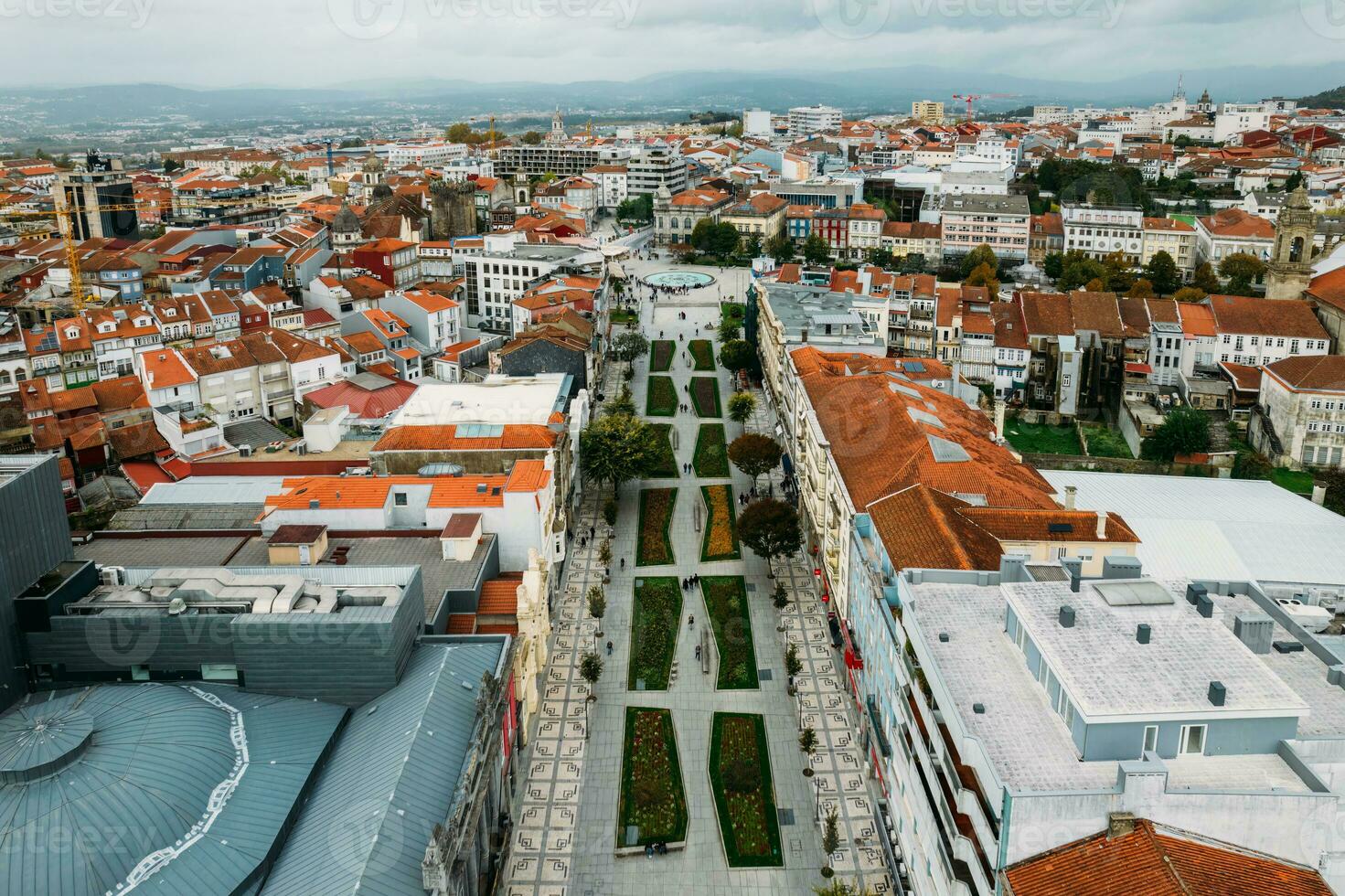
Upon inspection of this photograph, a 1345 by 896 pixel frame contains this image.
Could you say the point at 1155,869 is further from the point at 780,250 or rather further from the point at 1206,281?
the point at 780,250

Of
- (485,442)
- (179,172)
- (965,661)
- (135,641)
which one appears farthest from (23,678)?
(179,172)

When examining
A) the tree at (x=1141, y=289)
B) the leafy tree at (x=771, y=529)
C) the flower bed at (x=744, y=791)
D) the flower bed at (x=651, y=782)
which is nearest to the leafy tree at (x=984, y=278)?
the tree at (x=1141, y=289)

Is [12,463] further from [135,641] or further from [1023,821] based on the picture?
[1023,821]

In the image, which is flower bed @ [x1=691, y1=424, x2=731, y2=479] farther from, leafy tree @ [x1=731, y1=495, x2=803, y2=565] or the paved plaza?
leafy tree @ [x1=731, y1=495, x2=803, y2=565]

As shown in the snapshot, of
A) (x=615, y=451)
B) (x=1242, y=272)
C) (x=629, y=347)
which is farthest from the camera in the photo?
(x=1242, y=272)

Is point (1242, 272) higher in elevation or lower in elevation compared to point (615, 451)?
higher

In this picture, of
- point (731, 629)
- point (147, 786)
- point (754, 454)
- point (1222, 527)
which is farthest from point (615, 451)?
point (147, 786)

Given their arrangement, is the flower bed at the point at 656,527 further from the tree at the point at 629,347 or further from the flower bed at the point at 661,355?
the tree at the point at 629,347
